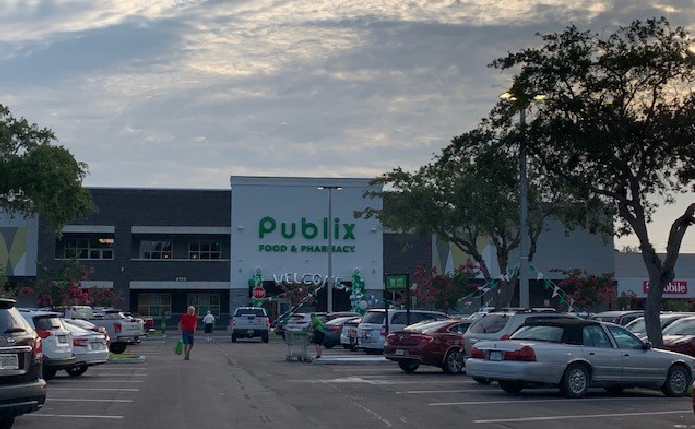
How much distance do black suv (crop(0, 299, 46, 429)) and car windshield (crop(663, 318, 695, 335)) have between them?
65.9ft

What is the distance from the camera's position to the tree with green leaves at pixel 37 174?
41.9 meters

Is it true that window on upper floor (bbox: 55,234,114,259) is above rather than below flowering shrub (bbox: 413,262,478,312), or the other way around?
above

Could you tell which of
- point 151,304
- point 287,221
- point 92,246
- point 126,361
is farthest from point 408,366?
point 151,304

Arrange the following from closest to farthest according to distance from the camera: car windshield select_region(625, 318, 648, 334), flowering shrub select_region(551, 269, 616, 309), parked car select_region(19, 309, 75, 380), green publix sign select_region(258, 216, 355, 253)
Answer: parked car select_region(19, 309, 75, 380) → car windshield select_region(625, 318, 648, 334) → flowering shrub select_region(551, 269, 616, 309) → green publix sign select_region(258, 216, 355, 253)

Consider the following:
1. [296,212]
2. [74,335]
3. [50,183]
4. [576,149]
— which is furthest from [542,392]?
[296,212]

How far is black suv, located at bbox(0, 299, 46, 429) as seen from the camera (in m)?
13.5

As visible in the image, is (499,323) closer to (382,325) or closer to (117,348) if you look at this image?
(382,325)

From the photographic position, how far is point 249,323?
52.9m

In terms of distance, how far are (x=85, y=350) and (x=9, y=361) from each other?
12464mm

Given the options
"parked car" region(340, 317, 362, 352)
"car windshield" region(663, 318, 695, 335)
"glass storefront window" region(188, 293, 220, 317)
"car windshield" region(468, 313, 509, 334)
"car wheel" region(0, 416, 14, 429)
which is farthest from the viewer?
"glass storefront window" region(188, 293, 220, 317)

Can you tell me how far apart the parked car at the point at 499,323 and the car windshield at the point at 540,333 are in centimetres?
261

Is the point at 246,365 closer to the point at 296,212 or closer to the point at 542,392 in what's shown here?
the point at 542,392

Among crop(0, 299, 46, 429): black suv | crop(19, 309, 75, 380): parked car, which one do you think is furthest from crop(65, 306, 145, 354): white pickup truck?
crop(0, 299, 46, 429): black suv

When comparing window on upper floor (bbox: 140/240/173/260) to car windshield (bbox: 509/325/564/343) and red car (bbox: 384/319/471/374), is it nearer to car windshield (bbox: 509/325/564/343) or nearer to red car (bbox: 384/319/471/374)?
red car (bbox: 384/319/471/374)
